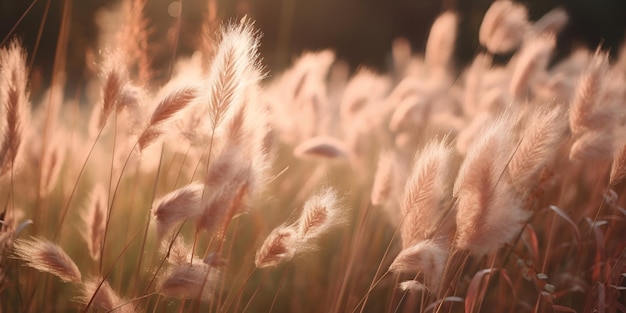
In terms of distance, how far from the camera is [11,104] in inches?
45.5

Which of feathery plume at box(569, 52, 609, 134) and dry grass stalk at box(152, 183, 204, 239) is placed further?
feathery plume at box(569, 52, 609, 134)

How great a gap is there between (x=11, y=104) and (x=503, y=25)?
63.7 inches

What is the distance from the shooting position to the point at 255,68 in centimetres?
112

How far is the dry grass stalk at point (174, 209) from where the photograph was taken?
3.31ft

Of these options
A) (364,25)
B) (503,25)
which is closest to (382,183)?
(503,25)

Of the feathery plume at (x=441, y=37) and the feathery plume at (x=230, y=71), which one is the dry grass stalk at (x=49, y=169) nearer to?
the feathery plume at (x=230, y=71)

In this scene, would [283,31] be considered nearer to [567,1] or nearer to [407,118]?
[567,1]

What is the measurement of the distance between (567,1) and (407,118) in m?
7.48

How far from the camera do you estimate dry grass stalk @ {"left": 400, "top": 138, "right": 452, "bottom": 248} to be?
112 centimetres

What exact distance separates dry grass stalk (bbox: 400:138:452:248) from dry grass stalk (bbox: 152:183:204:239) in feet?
1.29

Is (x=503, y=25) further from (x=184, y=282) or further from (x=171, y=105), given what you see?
Result: (x=184, y=282)

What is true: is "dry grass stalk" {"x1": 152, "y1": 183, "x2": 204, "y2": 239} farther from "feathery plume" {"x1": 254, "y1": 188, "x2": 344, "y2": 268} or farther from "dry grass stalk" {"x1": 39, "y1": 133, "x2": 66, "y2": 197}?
"dry grass stalk" {"x1": 39, "y1": 133, "x2": 66, "y2": 197}

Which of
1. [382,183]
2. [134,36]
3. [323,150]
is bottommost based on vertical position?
[382,183]

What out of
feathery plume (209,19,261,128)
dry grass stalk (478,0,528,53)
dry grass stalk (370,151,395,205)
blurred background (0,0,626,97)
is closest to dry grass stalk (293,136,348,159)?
dry grass stalk (370,151,395,205)
